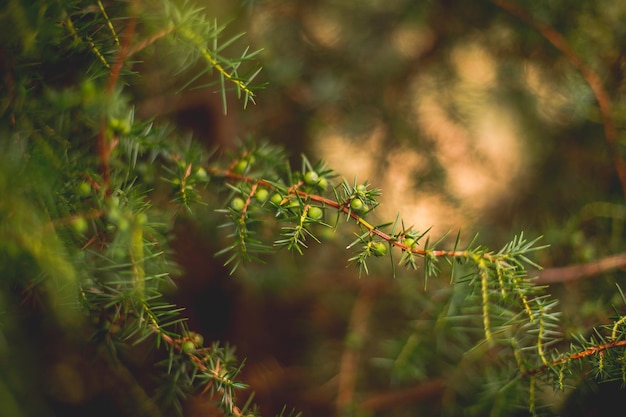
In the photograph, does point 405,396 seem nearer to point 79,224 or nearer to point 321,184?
point 321,184

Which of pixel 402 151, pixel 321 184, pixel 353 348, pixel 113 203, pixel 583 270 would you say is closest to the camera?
pixel 113 203

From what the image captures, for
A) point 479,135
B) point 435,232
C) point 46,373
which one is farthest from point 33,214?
point 479,135

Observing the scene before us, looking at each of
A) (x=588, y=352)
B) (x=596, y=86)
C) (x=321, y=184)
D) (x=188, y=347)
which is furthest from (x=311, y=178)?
(x=596, y=86)

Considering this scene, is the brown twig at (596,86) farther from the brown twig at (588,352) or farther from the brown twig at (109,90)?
the brown twig at (109,90)

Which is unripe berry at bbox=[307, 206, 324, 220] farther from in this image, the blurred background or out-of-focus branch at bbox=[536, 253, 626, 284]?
out-of-focus branch at bbox=[536, 253, 626, 284]

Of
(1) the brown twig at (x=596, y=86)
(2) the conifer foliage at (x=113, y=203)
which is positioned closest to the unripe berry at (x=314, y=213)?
(2) the conifer foliage at (x=113, y=203)

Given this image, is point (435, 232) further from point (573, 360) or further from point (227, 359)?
point (227, 359)
